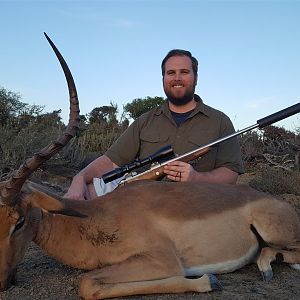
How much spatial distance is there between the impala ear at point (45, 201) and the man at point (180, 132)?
1618 millimetres

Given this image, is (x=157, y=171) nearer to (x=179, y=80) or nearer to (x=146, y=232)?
(x=146, y=232)

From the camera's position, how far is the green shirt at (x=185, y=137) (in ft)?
20.7

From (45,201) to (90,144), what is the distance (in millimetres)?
13530

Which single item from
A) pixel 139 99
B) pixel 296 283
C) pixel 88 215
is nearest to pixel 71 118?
pixel 88 215

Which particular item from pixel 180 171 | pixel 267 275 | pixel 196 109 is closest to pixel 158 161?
pixel 180 171

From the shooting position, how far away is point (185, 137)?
6.35m

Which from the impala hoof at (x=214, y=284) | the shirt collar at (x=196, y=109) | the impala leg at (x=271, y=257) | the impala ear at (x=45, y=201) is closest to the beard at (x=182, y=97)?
the shirt collar at (x=196, y=109)

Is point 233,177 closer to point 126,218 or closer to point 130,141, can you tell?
point 130,141

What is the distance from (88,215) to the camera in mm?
Result: 4551

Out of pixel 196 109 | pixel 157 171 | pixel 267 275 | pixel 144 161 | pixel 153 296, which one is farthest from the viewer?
pixel 196 109

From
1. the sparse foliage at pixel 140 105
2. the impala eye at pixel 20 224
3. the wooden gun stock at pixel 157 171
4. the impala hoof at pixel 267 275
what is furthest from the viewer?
the sparse foliage at pixel 140 105

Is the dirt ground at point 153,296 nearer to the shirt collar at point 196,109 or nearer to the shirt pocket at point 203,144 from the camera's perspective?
the shirt pocket at point 203,144

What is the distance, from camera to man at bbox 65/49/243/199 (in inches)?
247

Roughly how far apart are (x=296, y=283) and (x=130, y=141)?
9.61ft
